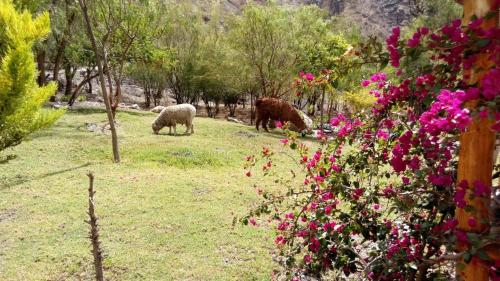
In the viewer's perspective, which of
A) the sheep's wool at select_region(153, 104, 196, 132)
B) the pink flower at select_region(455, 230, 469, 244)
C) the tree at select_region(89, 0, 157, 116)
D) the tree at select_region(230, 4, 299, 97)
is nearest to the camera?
the pink flower at select_region(455, 230, 469, 244)

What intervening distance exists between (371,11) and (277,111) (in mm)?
98449

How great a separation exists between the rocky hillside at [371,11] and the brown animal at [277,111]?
85.6 m

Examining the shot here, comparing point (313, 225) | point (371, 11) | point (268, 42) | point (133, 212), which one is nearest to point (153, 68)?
point (268, 42)

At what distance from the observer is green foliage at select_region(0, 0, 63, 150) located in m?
4.18

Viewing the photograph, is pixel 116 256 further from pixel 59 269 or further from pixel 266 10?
pixel 266 10

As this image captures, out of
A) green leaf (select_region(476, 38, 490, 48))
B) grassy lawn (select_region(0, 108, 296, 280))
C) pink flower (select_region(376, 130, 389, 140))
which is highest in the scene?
green leaf (select_region(476, 38, 490, 48))

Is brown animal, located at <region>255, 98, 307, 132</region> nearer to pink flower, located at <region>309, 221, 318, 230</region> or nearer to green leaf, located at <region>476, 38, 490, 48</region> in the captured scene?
pink flower, located at <region>309, 221, 318, 230</region>

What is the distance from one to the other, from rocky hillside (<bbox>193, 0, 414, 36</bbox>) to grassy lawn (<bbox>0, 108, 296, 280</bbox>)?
308 ft

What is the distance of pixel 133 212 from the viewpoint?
994 centimetres

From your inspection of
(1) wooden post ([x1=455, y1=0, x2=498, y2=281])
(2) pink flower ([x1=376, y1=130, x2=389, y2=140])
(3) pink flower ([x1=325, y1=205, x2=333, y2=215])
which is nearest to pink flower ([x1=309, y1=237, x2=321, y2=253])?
(3) pink flower ([x1=325, y1=205, x2=333, y2=215])

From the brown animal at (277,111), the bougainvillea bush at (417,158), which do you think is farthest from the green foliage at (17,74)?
the brown animal at (277,111)

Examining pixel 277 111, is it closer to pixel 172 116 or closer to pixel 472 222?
pixel 172 116

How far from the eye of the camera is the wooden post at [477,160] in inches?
75.5

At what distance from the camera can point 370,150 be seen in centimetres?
366
